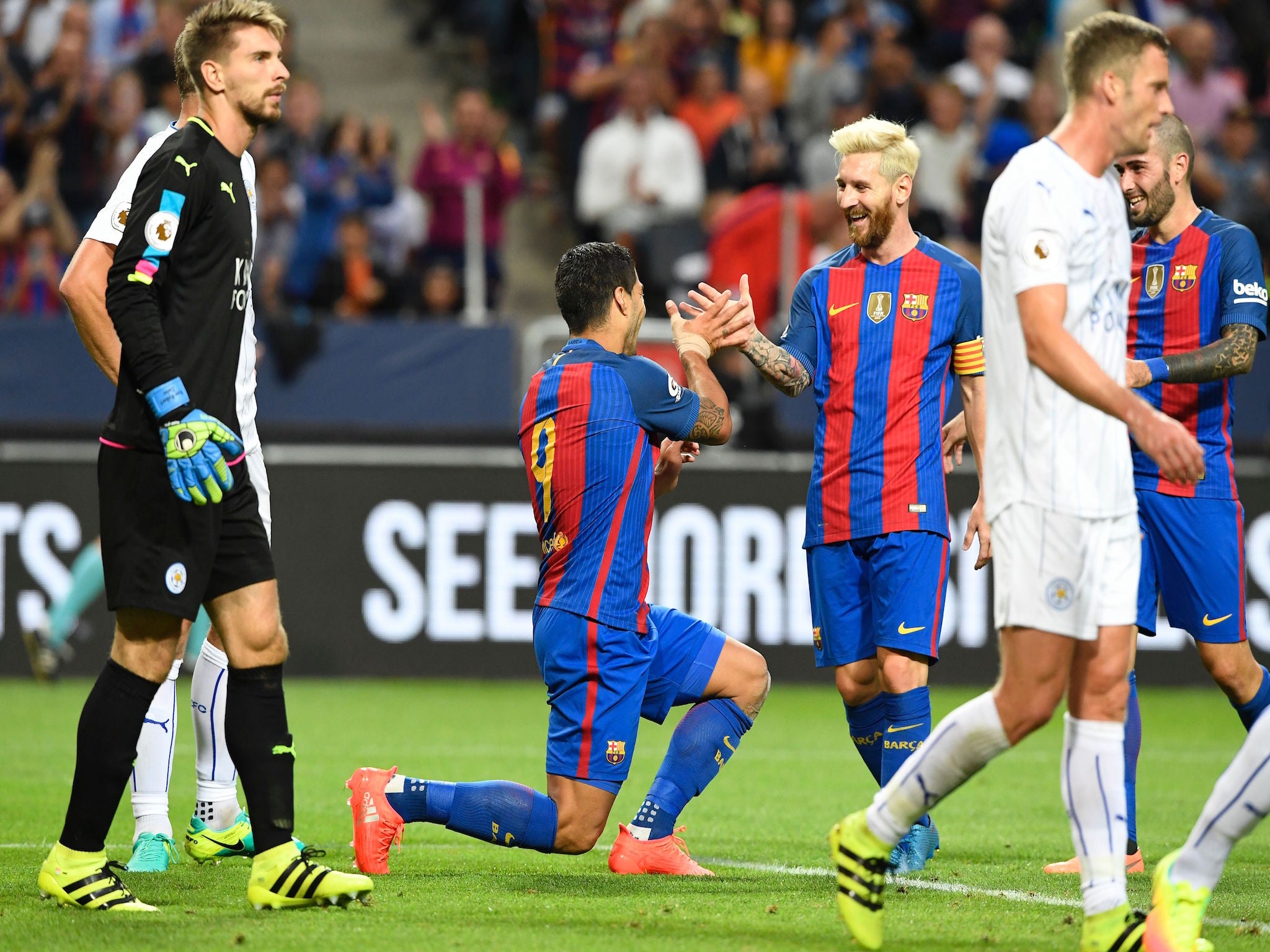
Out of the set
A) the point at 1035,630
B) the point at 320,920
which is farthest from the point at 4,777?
the point at 1035,630

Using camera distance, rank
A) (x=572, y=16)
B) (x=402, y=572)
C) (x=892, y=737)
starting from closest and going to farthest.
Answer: (x=892, y=737), (x=402, y=572), (x=572, y=16)

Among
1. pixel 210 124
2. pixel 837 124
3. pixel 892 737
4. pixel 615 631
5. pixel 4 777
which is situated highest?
pixel 837 124

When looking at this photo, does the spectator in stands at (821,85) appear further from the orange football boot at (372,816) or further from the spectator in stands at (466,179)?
the orange football boot at (372,816)

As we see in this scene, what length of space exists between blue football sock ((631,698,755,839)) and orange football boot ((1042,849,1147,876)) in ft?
3.88

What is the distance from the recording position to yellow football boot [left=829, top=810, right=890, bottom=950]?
4391 millimetres

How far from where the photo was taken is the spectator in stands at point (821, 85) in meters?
16.0

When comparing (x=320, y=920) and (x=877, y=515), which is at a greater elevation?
(x=877, y=515)

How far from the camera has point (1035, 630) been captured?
4293mm

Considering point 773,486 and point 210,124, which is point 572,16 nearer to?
point 773,486

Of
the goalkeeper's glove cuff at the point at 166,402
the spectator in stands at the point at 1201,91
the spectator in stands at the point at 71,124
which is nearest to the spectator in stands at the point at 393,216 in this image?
the spectator in stands at the point at 71,124

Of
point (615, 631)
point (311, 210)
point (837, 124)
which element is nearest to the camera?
point (615, 631)

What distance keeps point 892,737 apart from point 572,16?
12474 millimetres

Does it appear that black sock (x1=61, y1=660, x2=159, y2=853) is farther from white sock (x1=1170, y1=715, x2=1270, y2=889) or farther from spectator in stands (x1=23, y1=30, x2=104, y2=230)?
spectator in stands (x1=23, y1=30, x2=104, y2=230)

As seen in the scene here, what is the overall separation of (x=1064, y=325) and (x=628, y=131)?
10885mm
